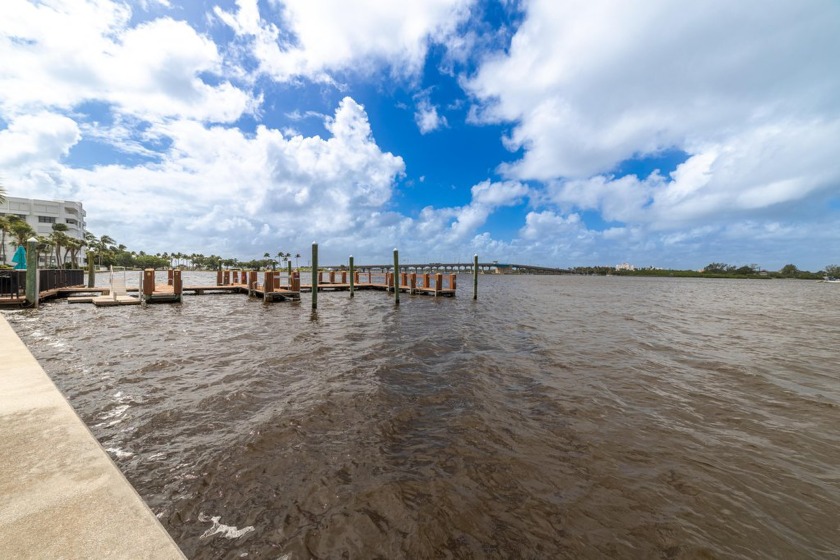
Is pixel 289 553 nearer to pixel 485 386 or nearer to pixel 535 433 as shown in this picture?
pixel 535 433

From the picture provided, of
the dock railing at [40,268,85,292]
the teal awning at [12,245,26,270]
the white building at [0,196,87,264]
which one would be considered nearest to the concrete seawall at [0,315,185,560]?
the teal awning at [12,245,26,270]


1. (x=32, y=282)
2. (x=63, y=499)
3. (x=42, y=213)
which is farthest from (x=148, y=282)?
(x=42, y=213)

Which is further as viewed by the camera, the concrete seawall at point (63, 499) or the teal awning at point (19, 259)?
the teal awning at point (19, 259)

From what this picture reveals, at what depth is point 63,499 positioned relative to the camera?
2434 mm

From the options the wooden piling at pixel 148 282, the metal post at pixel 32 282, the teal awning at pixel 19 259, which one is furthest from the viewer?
the wooden piling at pixel 148 282

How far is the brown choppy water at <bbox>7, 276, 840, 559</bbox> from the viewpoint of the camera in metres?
3.54

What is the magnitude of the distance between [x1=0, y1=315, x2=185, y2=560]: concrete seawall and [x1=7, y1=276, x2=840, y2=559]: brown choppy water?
3.88ft

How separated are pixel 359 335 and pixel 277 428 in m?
7.95

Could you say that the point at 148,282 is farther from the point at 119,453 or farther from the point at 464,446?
the point at 464,446

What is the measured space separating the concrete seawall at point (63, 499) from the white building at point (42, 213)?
9233cm

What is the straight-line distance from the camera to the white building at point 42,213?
228ft

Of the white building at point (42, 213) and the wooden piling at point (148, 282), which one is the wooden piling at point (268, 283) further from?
the white building at point (42, 213)

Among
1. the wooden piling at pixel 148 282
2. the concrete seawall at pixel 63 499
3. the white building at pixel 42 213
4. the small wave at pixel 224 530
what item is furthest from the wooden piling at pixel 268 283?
the white building at pixel 42 213

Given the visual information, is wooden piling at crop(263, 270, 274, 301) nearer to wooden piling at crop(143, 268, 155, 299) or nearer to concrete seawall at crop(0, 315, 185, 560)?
wooden piling at crop(143, 268, 155, 299)
